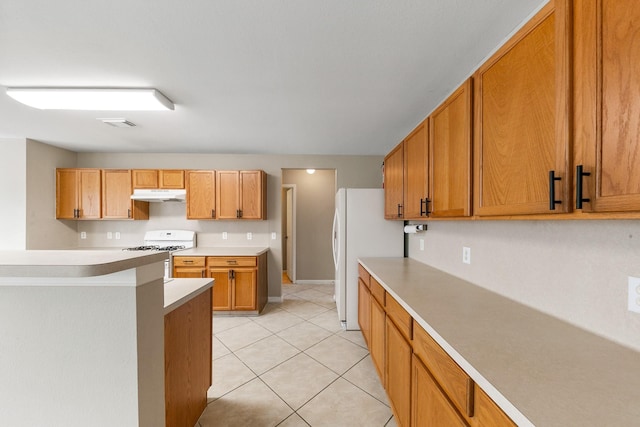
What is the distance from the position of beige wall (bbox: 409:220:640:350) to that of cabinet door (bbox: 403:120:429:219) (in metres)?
0.41

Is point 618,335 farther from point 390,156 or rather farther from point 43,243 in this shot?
point 43,243

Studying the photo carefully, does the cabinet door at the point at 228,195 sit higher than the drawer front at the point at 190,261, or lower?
higher

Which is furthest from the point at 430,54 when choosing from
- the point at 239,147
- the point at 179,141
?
the point at 179,141

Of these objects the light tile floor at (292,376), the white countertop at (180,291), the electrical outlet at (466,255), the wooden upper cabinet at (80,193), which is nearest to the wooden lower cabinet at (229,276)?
the light tile floor at (292,376)

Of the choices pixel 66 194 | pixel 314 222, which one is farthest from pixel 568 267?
pixel 66 194

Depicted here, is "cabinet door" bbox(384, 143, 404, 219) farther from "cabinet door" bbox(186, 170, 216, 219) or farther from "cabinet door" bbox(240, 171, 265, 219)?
"cabinet door" bbox(186, 170, 216, 219)

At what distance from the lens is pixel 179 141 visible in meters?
3.60

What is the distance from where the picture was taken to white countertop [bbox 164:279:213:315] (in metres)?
1.39

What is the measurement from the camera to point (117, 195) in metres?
3.88

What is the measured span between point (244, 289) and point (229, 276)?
270mm

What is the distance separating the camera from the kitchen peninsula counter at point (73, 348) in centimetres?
95

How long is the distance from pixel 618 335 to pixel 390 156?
2280 mm

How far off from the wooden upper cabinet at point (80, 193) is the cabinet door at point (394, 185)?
4078 millimetres

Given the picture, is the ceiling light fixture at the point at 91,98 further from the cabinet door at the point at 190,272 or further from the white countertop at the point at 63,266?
the cabinet door at the point at 190,272
